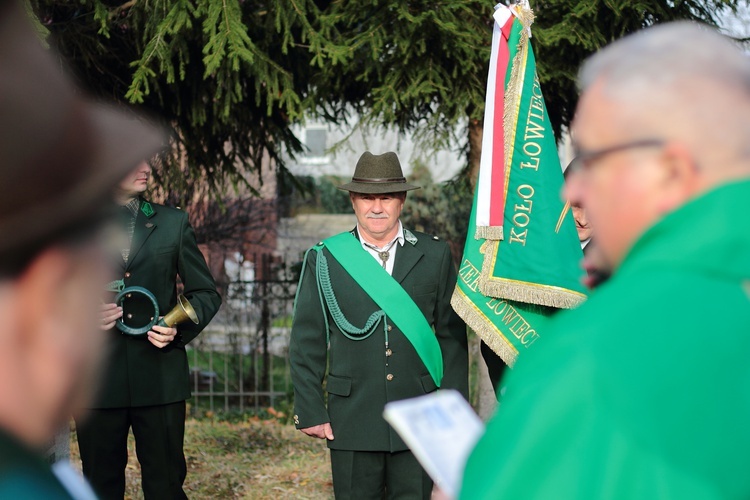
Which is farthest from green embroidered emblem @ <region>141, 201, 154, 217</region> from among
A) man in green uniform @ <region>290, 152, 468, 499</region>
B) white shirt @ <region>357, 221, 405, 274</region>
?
white shirt @ <region>357, 221, 405, 274</region>

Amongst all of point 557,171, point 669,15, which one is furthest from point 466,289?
point 669,15

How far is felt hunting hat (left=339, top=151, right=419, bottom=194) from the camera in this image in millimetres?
4312

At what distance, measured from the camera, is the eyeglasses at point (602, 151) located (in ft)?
3.88

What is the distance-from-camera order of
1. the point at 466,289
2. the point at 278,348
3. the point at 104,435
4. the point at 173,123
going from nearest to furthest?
1. the point at 466,289
2. the point at 104,435
3. the point at 173,123
4. the point at 278,348

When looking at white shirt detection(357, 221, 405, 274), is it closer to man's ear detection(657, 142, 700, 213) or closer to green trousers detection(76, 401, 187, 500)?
green trousers detection(76, 401, 187, 500)

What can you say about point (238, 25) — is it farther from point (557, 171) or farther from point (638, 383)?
point (638, 383)

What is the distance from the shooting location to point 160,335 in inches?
171

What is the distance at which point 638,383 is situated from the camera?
103 centimetres

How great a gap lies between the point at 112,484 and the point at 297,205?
1076 cm

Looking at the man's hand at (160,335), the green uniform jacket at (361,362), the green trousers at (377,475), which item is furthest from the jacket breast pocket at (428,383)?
the man's hand at (160,335)

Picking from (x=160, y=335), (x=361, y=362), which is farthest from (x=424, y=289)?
(x=160, y=335)

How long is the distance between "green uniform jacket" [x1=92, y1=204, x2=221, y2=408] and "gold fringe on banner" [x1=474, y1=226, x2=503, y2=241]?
1.53 metres

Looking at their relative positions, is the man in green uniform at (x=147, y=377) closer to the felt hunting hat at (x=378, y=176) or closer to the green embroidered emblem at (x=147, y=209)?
the green embroidered emblem at (x=147, y=209)

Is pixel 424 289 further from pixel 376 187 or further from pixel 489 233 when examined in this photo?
pixel 376 187
